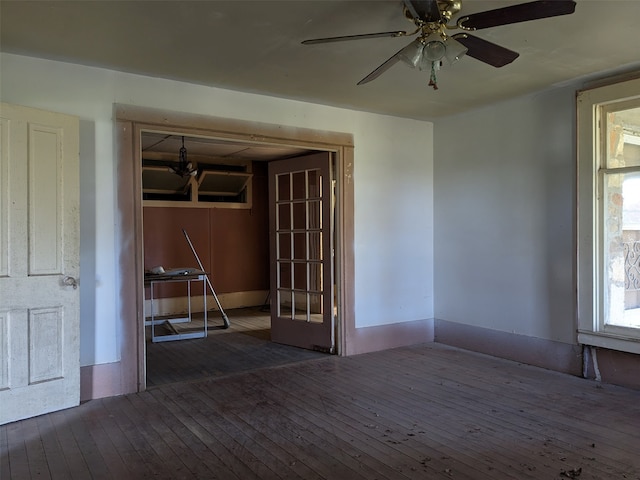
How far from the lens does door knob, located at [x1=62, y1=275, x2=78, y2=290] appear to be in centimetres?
367

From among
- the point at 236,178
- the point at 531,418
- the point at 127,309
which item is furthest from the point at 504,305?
the point at 236,178

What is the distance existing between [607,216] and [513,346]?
5.27 ft

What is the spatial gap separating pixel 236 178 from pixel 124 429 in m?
5.86

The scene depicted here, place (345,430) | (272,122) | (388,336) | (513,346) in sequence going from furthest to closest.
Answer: (388,336)
(513,346)
(272,122)
(345,430)

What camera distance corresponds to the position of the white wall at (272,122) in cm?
391

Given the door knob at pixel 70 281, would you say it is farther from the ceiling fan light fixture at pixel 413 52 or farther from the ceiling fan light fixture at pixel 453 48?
the ceiling fan light fixture at pixel 453 48

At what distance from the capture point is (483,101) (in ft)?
16.8

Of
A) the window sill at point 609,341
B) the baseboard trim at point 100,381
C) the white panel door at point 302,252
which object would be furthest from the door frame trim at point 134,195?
the window sill at point 609,341

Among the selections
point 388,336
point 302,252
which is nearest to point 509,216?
point 388,336

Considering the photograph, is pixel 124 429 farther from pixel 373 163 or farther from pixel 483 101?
pixel 483 101

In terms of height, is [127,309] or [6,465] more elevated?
[127,309]

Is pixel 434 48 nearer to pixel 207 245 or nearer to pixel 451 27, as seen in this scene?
pixel 451 27

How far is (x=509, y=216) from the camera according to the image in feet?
16.9

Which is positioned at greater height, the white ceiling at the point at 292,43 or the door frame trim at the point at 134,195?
the white ceiling at the point at 292,43
